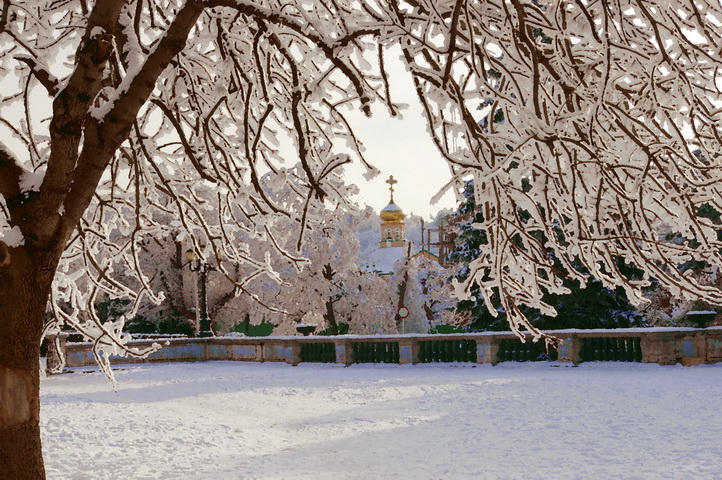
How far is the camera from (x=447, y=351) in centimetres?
2172

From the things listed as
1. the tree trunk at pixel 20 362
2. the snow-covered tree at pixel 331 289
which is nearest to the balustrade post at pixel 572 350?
the snow-covered tree at pixel 331 289

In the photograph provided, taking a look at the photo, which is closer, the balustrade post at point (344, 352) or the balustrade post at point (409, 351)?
the balustrade post at point (409, 351)

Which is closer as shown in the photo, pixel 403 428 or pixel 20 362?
pixel 20 362

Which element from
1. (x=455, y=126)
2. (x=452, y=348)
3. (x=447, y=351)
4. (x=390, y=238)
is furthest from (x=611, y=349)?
(x=390, y=238)

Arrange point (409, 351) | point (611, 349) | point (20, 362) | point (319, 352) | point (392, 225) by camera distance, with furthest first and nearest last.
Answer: point (392, 225)
point (319, 352)
point (409, 351)
point (611, 349)
point (20, 362)

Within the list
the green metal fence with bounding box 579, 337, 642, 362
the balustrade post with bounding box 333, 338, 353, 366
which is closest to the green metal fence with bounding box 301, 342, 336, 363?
the balustrade post with bounding box 333, 338, 353, 366

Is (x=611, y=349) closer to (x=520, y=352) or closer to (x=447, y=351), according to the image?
(x=520, y=352)

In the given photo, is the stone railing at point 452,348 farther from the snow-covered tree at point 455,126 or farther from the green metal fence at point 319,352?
the snow-covered tree at point 455,126

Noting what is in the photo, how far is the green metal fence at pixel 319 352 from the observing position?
942 inches

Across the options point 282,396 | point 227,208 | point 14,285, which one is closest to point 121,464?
point 227,208

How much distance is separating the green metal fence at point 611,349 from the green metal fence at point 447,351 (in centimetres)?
313

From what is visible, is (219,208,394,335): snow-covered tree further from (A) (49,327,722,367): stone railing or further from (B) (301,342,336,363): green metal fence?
(B) (301,342,336,363): green metal fence

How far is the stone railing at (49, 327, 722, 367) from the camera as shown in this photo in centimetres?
1845

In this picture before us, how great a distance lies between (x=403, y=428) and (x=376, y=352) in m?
12.4
